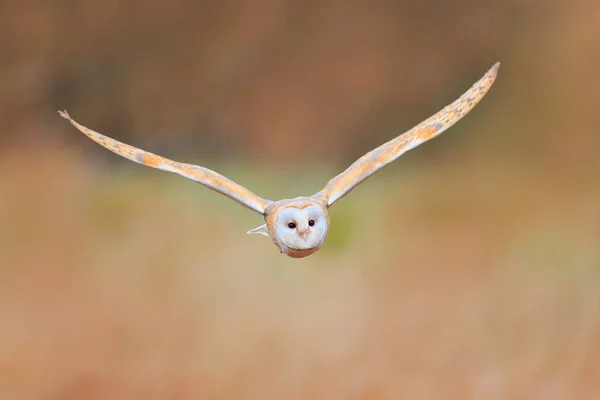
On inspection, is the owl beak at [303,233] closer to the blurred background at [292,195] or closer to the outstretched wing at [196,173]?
the outstretched wing at [196,173]

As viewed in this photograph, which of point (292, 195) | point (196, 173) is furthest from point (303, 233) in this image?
point (292, 195)

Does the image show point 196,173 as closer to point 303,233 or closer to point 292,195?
point 303,233

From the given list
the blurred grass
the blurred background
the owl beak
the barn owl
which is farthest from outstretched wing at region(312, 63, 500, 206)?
the blurred grass

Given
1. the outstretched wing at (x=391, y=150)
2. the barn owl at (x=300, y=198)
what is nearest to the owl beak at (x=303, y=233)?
the barn owl at (x=300, y=198)

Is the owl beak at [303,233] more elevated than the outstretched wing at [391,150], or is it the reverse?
the outstretched wing at [391,150]

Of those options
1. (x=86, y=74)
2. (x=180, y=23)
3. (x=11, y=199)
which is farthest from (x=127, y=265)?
(x=180, y=23)

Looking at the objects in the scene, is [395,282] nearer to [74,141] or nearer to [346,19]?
[346,19]
